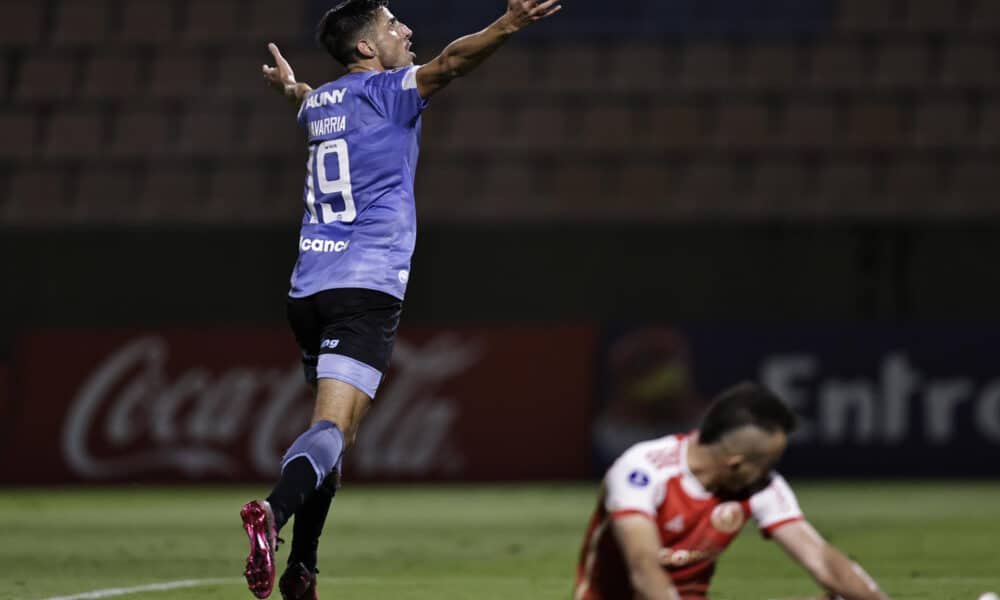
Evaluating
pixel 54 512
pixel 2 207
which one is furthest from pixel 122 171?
pixel 54 512

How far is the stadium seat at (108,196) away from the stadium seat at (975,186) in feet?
27.2

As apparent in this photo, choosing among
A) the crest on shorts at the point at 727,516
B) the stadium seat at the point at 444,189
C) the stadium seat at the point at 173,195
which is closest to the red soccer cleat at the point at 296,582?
the crest on shorts at the point at 727,516

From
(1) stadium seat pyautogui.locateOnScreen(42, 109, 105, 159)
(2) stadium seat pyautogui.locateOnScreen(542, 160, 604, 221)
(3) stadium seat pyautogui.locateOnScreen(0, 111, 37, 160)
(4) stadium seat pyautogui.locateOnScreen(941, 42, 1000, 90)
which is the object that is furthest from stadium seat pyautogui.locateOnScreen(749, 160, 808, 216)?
(3) stadium seat pyautogui.locateOnScreen(0, 111, 37, 160)

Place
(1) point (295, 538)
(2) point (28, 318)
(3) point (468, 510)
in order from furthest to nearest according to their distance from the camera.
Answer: (2) point (28, 318) → (3) point (468, 510) → (1) point (295, 538)

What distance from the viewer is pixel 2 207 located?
18281 mm

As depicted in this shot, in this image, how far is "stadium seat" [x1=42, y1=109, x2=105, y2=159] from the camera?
61.6 feet

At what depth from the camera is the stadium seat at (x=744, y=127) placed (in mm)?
17906

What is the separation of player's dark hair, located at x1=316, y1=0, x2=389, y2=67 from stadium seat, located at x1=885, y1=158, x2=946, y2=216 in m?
11.7

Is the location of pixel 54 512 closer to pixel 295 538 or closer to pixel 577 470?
pixel 577 470

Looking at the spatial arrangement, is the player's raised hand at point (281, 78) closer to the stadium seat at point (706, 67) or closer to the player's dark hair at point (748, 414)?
the player's dark hair at point (748, 414)

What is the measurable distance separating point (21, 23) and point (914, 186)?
1001 centimetres

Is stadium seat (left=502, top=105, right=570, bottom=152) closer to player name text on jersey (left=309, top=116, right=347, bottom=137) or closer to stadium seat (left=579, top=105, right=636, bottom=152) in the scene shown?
stadium seat (left=579, top=105, right=636, bottom=152)

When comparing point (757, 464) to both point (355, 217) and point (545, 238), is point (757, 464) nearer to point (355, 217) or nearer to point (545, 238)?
point (355, 217)

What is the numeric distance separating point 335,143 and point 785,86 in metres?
→ 12.5
